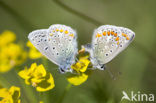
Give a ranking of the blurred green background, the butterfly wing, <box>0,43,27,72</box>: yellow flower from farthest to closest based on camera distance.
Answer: <box>0,43,27,72</box>: yellow flower
the blurred green background
the butterfly wing

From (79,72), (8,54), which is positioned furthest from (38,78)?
(8,54)

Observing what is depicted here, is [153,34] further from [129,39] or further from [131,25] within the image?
[129,39]

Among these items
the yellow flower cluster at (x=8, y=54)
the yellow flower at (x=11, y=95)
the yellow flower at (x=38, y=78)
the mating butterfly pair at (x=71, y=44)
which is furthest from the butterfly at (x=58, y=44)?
the yellow flower cluster at (x=8, y=54)

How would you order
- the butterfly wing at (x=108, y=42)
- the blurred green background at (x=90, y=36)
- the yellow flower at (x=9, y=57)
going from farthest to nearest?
the yellow flower at (x=9, y=57), the blurred green background at (x=90, y=36), the butterfly wing at (x=108, y=42)

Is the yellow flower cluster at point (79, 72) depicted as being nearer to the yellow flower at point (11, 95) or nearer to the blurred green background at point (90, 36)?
the blurred green background at point (90, 36)

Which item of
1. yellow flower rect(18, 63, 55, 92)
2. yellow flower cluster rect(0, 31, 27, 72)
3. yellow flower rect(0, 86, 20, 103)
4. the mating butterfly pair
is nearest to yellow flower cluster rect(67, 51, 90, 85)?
the mating butterfly pair

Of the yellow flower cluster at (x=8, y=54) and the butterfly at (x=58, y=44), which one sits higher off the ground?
the butterfly at (x=58, y=44)

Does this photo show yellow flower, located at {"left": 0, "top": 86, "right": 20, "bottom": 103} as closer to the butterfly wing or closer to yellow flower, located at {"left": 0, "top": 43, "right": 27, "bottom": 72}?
the butterfly wing

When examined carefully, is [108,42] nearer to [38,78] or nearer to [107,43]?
[107,43]
